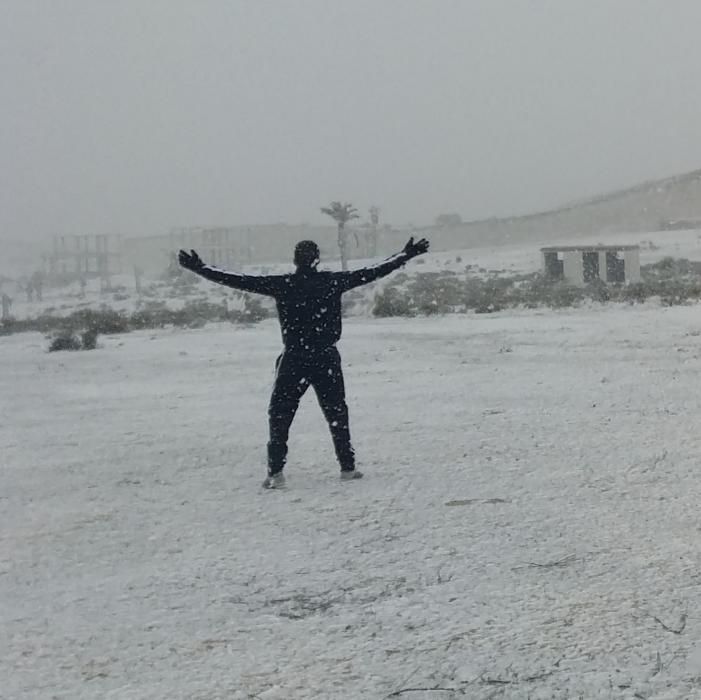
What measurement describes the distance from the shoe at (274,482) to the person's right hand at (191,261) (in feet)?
4.55

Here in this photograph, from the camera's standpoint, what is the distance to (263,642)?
279 centimetres

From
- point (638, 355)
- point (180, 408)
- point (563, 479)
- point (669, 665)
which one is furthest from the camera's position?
point (638, 355)

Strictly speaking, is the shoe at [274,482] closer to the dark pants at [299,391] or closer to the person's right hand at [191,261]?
the dark pants at [299,391]

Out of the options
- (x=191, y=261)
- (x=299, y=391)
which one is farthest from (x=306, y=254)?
(x=299, y=391)

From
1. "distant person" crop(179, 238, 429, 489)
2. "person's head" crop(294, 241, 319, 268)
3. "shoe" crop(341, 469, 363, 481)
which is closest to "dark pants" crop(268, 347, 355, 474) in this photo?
"distant person" crop(179, 238, 429, 489)

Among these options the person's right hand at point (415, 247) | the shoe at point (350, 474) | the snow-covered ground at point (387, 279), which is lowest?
the shoe at point (350, 474)

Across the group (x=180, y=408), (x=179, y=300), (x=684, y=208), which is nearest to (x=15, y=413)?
(x=180, y=408)

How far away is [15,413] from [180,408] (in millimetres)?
1860

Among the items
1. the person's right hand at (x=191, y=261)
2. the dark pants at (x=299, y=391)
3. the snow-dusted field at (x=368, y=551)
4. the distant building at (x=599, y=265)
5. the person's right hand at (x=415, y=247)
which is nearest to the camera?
the snow-dusted field at (x=368, y=551)

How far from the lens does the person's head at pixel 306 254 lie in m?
4.86

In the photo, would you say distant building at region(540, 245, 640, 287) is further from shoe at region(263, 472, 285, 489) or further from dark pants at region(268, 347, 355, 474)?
shoe at region(263, 472, 285, 489)

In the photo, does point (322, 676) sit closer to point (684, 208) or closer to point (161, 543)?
point (161, 543)

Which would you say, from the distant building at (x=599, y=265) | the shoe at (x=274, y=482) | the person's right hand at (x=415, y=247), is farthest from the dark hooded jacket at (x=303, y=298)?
the distant building at (x=599, y=265)

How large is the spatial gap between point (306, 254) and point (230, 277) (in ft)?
1.61
